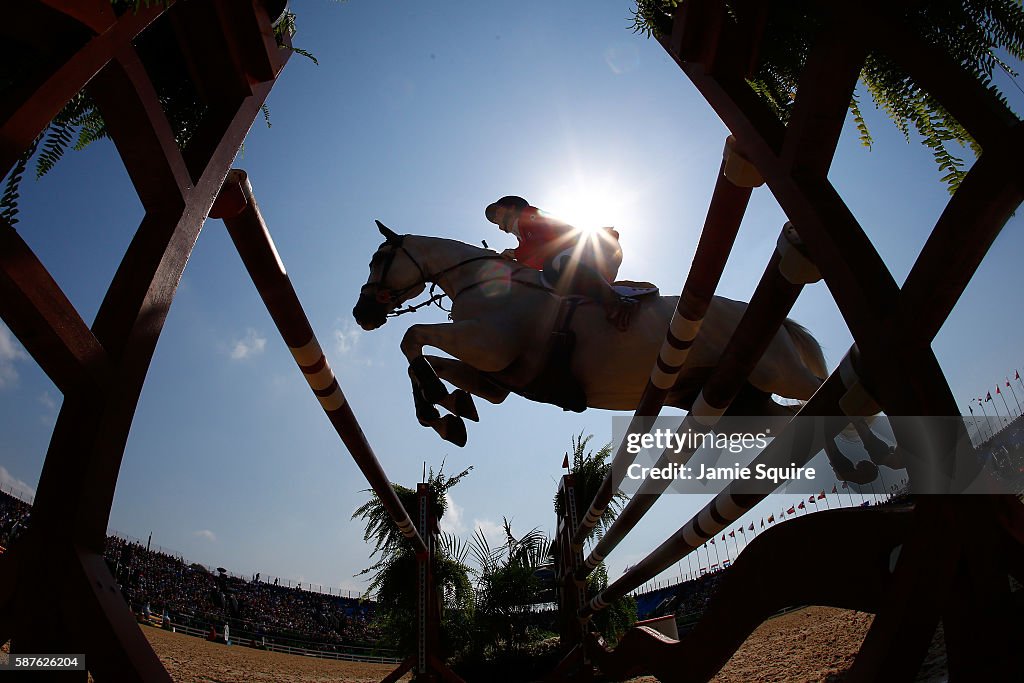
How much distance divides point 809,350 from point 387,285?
2.41 meters

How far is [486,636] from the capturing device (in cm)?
784

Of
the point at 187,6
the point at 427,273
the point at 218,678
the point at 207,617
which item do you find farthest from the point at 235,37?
the point at 207,617

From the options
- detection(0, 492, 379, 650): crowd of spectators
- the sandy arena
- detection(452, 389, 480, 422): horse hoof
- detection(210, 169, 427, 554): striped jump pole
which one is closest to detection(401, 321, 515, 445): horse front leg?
detection(452, 389, 480, 422): horse hoof

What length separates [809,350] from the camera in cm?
301

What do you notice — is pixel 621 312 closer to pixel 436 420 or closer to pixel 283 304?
pixel 436 420

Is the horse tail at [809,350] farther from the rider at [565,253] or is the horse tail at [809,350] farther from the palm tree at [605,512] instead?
the palm tree at [605,512]

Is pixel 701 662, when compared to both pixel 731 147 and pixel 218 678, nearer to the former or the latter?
pixel 731 147

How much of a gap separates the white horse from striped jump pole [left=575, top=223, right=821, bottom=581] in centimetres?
45

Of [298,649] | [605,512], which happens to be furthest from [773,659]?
[298,649]

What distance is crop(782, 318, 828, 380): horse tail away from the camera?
9.87 ft

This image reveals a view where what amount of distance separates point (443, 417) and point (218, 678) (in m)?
5.90

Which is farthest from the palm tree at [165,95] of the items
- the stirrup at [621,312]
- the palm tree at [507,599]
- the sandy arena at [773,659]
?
the palm tree at [507,599]

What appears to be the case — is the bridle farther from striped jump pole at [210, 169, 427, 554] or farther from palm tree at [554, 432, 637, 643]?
palm tree at [554, 432, 637, 643]

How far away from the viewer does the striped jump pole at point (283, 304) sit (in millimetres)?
1861
